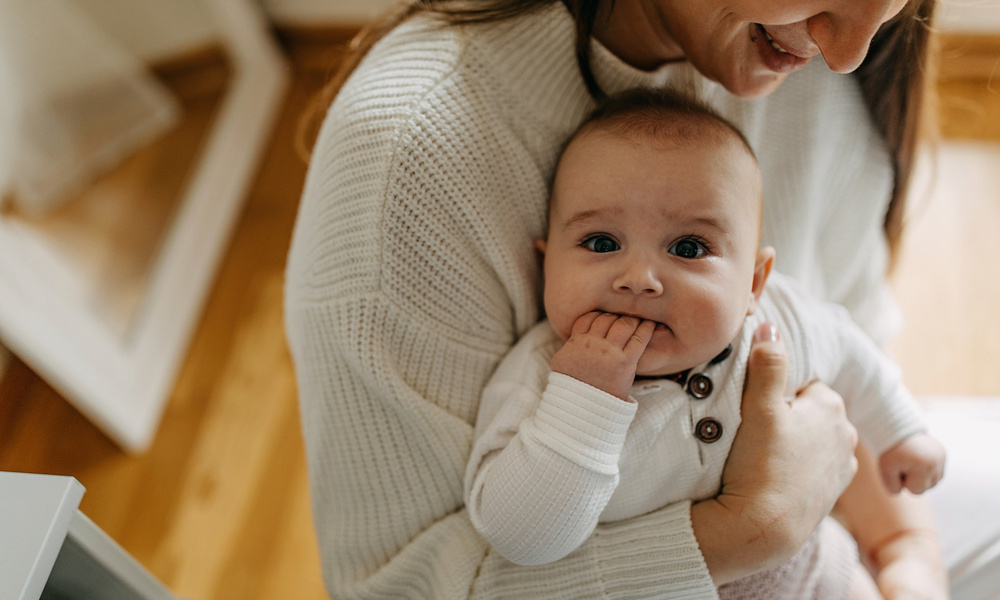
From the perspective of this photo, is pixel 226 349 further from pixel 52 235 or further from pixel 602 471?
pixel 602 471

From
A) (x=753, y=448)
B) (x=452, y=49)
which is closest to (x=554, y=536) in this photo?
(x=753, y=448)

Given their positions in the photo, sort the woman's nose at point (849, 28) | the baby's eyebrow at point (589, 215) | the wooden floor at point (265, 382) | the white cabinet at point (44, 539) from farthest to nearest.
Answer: the wooden floor at point (265, 382)
the baby's eyebrow at point (589, 215)
the woman's nose at point (849, 28)
the white cabinet at point (44, 539)

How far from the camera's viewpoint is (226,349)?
5.95 ft

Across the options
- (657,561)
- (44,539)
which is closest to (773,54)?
(657,561)

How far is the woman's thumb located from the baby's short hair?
0.73ft

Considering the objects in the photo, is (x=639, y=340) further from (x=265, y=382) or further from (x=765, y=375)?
(x=265, y=382)

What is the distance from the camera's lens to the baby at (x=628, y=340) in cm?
72

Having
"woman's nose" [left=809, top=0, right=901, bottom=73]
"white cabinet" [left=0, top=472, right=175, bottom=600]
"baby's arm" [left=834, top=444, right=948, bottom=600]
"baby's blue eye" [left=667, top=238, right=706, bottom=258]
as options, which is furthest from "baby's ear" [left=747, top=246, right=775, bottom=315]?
"white cabinet" [left=0, top=472, right=175, bottom=600]

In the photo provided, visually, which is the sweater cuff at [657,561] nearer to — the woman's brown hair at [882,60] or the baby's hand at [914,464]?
the baby's hand at [914,464]

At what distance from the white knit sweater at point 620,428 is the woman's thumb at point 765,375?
0.5 inches

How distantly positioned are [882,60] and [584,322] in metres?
0.57

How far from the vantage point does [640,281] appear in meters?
0.73

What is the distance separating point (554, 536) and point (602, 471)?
0.27 feet

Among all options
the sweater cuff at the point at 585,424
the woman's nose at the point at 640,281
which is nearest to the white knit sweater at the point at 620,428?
the sweater cuff at the point at 585,424
